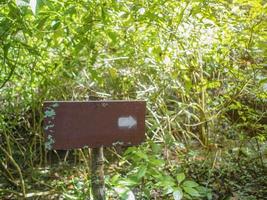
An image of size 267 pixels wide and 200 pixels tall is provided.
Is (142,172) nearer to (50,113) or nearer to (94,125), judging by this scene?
(94,125)

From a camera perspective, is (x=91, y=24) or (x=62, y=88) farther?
(x=62, y=88)

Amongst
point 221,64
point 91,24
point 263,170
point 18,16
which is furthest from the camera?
point 263,170

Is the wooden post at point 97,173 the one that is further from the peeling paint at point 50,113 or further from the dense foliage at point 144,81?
the peeling paint at point 50,113

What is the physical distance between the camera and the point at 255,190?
2.79m

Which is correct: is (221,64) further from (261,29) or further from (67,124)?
(67,124)

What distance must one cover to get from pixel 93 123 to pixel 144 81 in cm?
123

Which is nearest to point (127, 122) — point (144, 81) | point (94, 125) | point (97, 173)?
point (94, 125)

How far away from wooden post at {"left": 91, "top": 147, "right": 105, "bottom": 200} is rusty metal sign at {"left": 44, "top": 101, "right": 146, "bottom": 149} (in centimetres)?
13

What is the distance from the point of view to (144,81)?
2914 millimetres

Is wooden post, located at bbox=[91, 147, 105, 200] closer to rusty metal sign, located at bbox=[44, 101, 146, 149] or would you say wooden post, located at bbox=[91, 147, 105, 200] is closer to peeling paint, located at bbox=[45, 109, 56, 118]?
rusty metal sign, located at bbox=[44, 101, 146, 149]

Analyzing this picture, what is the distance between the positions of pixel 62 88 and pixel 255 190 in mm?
1552

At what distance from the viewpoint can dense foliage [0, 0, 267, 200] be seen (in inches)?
73.5

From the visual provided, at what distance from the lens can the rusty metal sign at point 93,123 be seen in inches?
65.2

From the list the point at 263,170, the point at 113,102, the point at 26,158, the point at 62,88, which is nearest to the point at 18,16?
the point at 113,102
